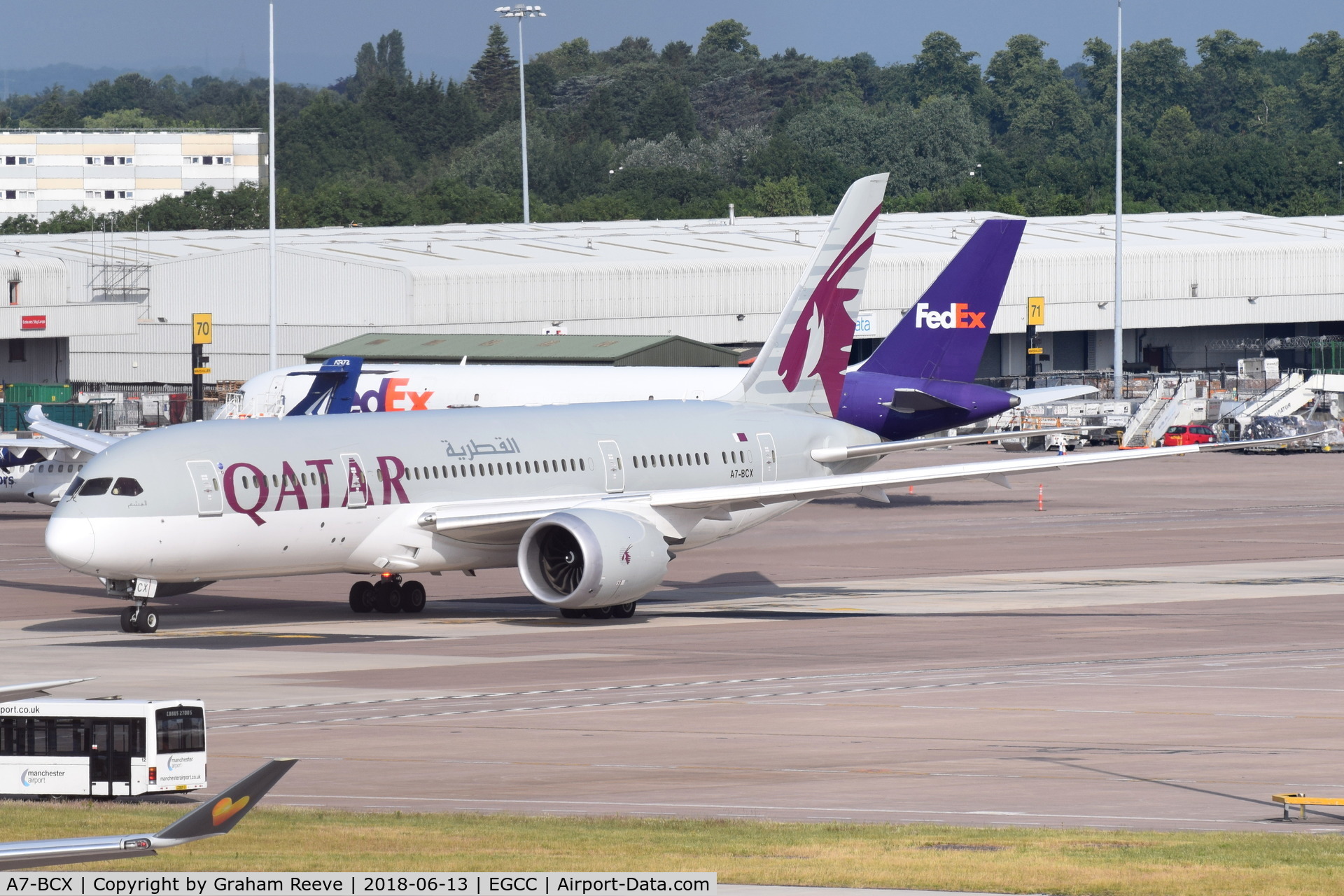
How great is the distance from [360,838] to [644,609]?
24791 mm

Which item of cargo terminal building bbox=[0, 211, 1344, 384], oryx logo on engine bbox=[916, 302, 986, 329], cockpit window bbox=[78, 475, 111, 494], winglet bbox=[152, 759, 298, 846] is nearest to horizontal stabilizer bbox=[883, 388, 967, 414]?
oryx logo on engine bbox=[916, 302, 986, 329]

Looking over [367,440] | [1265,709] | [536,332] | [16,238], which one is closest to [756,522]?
[367,440]

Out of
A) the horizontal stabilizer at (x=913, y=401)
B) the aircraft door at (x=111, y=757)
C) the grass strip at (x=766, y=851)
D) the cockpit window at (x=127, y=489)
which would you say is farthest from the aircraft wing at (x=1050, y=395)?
the grass strip at (x=766, y=851)

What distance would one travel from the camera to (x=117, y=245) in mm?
121562

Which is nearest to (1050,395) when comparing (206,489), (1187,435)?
(1187,435)

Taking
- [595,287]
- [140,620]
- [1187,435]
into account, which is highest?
[595,287]

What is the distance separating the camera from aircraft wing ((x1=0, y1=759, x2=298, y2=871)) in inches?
440

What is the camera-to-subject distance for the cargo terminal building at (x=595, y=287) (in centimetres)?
11112

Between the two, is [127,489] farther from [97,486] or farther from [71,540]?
[71,540]

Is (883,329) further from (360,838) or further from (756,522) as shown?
(360,838)

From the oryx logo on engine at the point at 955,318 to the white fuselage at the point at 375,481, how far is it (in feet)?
48.1

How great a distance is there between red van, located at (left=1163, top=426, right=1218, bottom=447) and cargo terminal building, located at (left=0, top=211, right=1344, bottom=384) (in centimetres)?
2608

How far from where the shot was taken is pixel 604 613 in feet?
137

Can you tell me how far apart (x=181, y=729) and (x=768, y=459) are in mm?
25404
